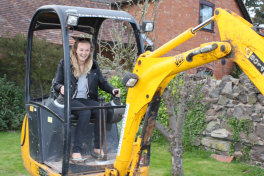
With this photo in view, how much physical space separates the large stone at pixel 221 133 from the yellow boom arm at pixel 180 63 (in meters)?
4.00

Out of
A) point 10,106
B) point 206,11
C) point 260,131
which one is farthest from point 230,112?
point 206,11

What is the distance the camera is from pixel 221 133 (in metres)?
7.13

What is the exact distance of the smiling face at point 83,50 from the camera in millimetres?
4297

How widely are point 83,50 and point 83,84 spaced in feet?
1.56

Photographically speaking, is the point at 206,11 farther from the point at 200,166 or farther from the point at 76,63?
the point at 76,63

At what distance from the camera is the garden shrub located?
9422mm

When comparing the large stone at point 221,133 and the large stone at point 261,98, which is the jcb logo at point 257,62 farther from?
the large stone at point 221,133

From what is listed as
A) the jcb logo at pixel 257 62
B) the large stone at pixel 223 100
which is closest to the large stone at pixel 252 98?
the large stone at pixel 223 100

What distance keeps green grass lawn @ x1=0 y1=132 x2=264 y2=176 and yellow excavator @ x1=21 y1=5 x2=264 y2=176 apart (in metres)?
1.50

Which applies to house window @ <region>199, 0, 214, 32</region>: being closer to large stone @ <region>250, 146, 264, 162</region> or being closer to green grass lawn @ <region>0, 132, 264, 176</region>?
green grass lawn @ <region>0, 132, 264, 176</region>

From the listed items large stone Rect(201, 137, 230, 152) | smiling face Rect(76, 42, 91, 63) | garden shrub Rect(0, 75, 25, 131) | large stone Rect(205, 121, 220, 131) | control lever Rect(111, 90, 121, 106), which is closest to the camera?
smiling face Rect(76, 42, 91, 63)

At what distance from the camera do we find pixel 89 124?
4555 millimetres

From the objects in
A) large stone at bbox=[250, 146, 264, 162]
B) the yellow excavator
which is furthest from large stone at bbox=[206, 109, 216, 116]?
the yellow excavator

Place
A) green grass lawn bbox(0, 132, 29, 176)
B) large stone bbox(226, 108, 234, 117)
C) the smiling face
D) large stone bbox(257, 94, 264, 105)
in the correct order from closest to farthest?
the smiling face, green grass lawn bbox(0, 132, 29, 176), large stone bbox(257, 94, 264, 105), large stone bbox(226, 108, 234, 117)
